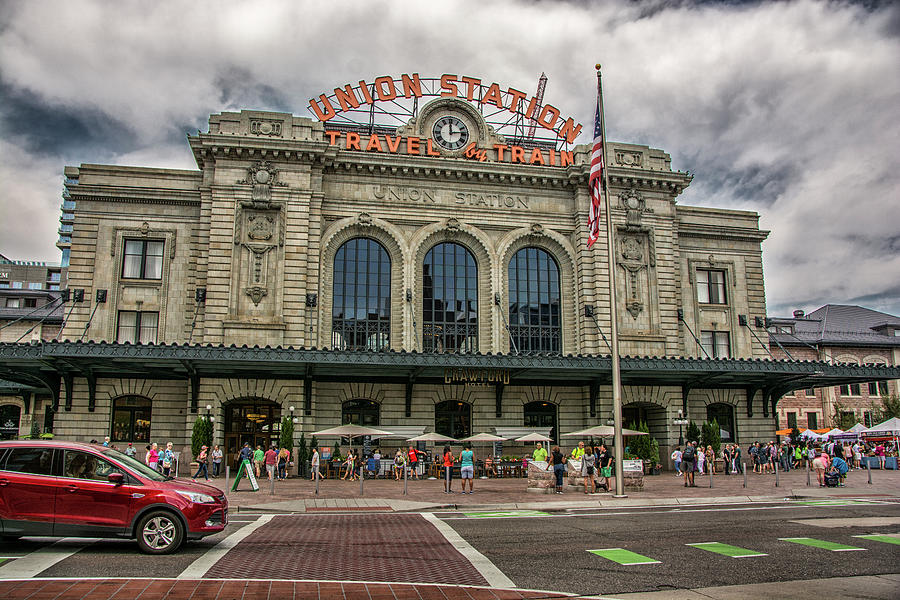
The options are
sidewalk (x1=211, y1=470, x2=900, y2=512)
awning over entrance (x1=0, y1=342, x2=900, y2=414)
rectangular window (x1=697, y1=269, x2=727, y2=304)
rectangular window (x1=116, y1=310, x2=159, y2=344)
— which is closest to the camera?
sidewalk (x1=211, y1=470, x2=900, y2=512)

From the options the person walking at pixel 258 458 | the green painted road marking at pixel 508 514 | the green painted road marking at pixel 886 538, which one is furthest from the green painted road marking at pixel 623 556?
the person walking at pixel 258 458

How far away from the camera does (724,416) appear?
4456cm

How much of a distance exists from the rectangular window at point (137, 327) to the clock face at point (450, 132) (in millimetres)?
19437

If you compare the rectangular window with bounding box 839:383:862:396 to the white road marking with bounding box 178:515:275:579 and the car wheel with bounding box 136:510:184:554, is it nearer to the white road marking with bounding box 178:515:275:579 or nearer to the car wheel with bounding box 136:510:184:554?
the white road marking with bounding box 178:515:275:579

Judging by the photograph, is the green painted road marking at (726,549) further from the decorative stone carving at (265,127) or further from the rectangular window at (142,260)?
the rectangular window at (142,260)

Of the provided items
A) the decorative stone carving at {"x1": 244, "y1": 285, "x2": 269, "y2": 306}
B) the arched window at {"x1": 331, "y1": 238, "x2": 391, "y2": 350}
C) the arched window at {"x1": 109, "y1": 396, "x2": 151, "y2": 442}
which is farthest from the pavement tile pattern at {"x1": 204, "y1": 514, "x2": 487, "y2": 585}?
the arched window at {"x1": 109, "y1": 396, "x2": 151, "y2": 442}

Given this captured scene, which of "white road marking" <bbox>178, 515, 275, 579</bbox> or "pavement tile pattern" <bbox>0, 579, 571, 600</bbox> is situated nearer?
"pavement tile pattern" <bbox>0, 579, 571, 600</bbox>

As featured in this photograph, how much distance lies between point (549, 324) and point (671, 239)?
9.38m

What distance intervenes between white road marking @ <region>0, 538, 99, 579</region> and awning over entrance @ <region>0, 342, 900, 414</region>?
20.6 metres

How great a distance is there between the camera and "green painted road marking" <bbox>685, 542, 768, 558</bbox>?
12.5 m

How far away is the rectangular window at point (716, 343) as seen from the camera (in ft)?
151

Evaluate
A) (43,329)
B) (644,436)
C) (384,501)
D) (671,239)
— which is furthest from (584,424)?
(43,329)

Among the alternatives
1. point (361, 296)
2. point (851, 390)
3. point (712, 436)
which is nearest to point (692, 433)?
point (712, 436)

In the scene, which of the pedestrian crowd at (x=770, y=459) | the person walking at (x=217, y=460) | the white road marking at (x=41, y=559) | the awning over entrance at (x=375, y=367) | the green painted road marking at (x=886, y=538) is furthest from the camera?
the person walking at (x=217, y=460)
